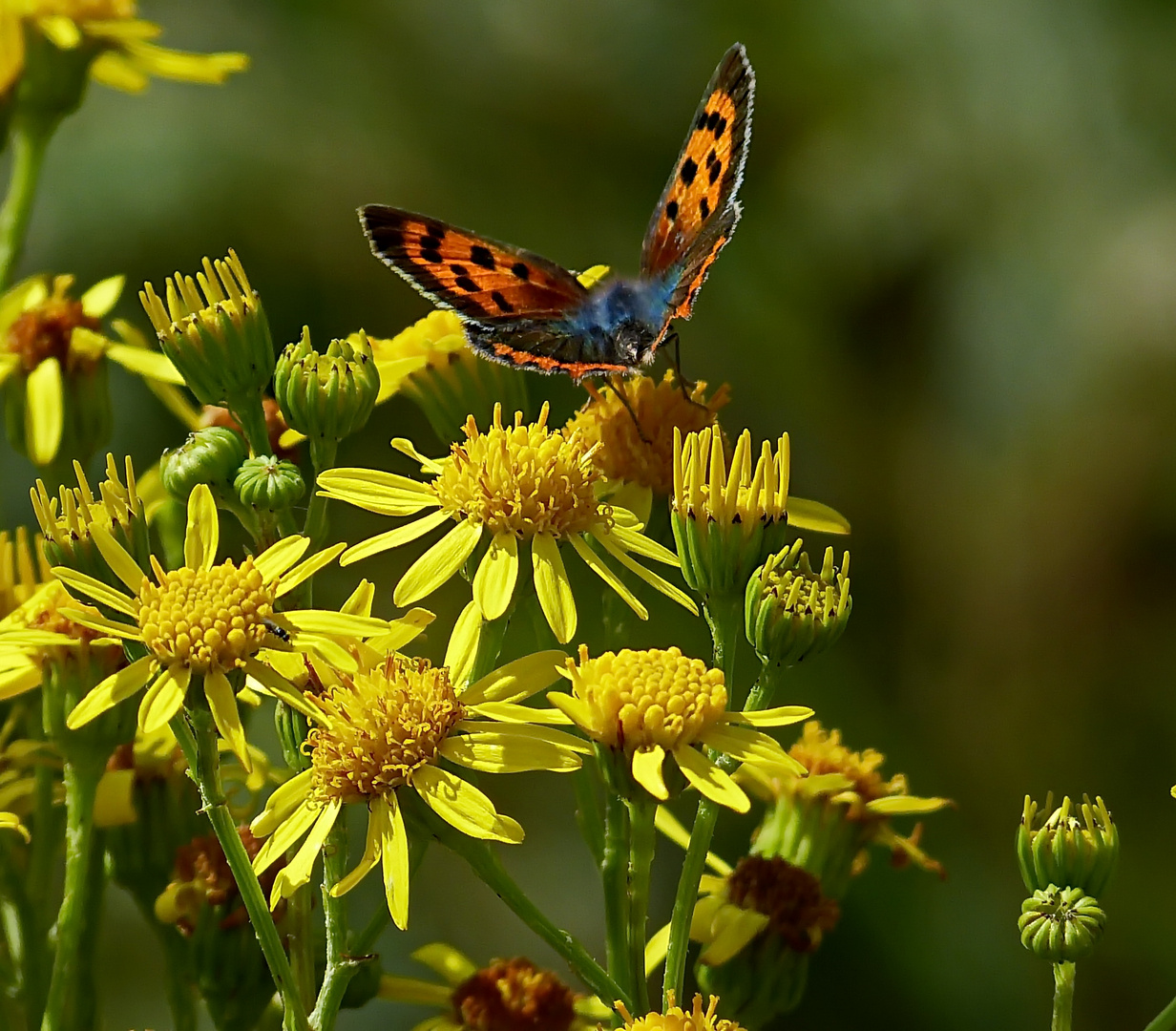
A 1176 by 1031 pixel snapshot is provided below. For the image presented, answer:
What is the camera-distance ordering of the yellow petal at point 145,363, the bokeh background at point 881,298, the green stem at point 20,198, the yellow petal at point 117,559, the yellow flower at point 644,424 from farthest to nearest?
1. the bokeh background at point 881,298
2. the green stem at point 20,198
3. the yellow petal at point 145,363
4. the yellow flower at point 644,424
5. the yellow petal at point 117,559

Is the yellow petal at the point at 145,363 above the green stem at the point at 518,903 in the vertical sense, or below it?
above

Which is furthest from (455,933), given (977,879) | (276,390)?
(276,390)

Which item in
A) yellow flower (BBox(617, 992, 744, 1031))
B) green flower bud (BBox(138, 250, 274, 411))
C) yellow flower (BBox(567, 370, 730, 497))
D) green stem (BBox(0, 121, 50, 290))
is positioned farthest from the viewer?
green stem (BBox(0, 121, 50, 290))

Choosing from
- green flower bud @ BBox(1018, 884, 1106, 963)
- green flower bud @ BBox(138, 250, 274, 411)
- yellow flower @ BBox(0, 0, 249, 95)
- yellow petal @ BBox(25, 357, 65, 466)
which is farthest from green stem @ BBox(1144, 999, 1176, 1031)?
yellow flower @ BBox(0, 0, 249, 95)

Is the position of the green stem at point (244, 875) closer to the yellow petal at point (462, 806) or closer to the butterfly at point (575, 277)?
the yellow petal at point (462, 806)

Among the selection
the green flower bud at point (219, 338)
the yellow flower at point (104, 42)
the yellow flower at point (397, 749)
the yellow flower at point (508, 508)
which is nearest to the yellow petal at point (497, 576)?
the yellow flower at point (508, 508)

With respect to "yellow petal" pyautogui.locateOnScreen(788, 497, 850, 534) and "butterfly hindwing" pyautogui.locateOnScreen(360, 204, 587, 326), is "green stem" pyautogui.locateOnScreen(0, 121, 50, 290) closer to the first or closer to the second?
"butterfly hindwing" pyautogui.locateOnScreen(360, 204, 587, 326)

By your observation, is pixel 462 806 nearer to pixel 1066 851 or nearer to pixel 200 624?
pixel 200 624
